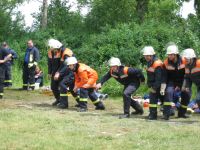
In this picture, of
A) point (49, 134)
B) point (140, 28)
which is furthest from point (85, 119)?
point (140, 28)

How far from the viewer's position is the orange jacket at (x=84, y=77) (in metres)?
13.6

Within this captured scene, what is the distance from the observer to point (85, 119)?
11.8m

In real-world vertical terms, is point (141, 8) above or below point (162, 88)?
above

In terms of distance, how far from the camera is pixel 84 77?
13.6m

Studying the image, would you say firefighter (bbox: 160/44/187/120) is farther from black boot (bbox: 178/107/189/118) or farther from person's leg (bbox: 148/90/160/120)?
black boot (bbox: 178/107/189/118)

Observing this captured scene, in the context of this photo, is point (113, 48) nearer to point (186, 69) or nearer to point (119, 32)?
point (119, 32)

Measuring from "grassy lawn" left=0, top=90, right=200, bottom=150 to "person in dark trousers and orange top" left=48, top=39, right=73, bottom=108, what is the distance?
3.18 ft

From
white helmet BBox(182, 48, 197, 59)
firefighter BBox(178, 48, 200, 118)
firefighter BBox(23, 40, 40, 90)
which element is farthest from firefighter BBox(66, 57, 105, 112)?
firefighter BBox(23, 40, 40, 90)

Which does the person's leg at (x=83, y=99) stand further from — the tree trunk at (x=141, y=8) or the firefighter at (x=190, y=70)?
the tree trunk at (x=141, y=8)

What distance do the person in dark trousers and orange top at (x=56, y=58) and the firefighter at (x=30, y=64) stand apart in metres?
3.39

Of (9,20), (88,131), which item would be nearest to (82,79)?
(88,131)

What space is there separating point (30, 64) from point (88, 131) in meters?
8.73

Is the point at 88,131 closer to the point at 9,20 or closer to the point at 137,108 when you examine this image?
the point at 137,108

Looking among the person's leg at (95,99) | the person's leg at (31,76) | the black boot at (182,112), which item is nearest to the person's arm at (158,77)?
the black boot at (182,112)
